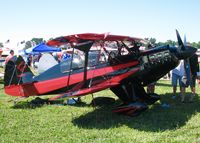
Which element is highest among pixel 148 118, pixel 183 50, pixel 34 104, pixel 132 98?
pixel 183 50

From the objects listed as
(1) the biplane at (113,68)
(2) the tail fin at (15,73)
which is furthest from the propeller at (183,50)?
(2) the tail fin at (15,73)

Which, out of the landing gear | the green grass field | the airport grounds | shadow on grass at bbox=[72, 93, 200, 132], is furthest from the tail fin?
the landing gear

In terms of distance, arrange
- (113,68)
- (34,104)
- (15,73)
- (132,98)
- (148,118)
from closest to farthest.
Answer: (148,118) → (132,98) → (113,68) → (34,104) → (15,73)

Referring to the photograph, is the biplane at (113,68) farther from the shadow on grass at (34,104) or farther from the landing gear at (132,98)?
the shadow on grass at (34,104)

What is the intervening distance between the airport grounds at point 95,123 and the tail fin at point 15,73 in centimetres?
86

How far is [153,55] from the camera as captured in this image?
28.4 ft

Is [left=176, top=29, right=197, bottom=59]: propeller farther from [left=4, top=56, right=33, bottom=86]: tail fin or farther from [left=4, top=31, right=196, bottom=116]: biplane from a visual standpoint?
[left=4, top=56, right=33, bottom=86]: tail fin

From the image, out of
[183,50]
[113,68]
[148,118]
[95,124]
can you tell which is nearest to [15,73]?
[113,68]

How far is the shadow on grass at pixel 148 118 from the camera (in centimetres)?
706

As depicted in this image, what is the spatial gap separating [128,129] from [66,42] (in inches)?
110

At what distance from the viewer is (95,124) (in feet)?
24.0

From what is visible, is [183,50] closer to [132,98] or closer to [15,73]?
[132,98]

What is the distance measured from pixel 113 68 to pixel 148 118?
1.80 metres

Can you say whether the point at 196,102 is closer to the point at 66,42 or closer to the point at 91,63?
the point at 91,63
